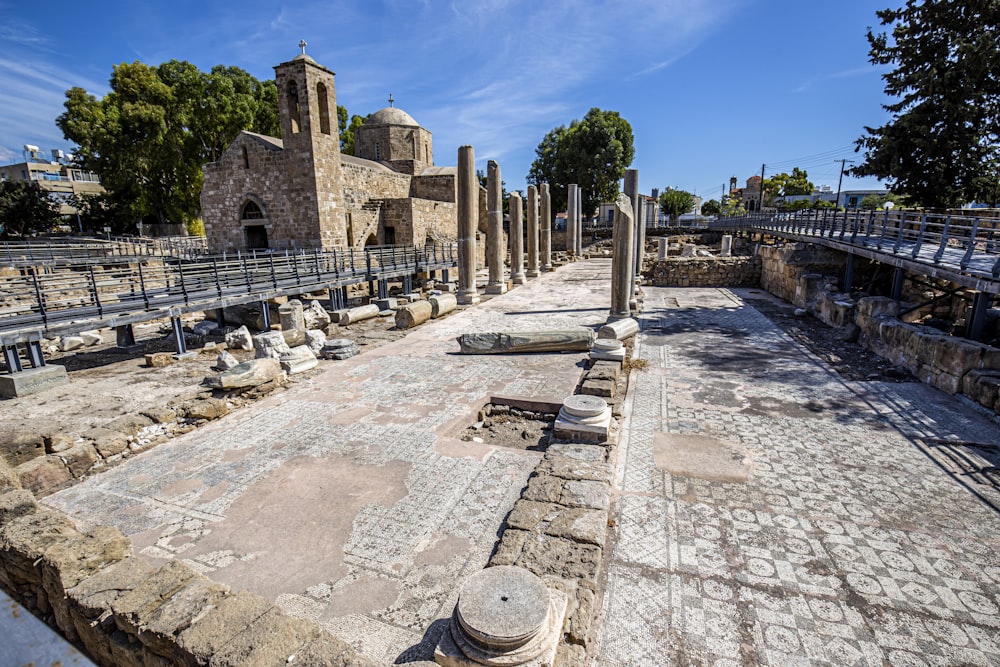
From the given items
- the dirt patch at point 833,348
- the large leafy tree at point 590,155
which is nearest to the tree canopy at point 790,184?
the large leafy tree at point 590,155

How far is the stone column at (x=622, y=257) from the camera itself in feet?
36.5

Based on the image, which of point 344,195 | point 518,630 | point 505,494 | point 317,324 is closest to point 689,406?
point 505,494

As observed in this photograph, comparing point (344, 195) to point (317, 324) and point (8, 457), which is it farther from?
point (8, 457)

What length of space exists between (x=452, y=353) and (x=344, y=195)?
61.4 feet

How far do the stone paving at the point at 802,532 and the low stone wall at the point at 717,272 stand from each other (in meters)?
12.5

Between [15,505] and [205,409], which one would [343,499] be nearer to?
[15,505]

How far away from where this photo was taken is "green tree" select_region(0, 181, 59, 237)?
1188 inches

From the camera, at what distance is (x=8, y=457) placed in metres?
5.26

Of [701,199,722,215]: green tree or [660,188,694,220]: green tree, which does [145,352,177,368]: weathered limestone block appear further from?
[701,199,722,215]: green tree

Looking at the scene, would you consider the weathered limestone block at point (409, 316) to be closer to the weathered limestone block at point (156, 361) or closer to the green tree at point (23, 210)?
the weathered limestone block at point (156, 361)

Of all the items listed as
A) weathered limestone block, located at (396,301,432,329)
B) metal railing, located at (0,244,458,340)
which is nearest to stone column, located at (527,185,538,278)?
metal railing, located at (0,244,458,340)

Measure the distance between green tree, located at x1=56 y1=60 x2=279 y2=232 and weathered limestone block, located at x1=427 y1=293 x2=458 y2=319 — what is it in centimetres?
2684

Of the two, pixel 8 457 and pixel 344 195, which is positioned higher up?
pixel 344 195

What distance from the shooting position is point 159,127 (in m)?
29.7
